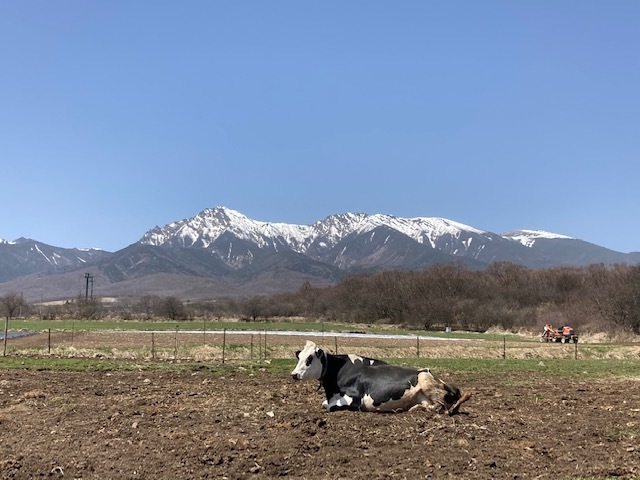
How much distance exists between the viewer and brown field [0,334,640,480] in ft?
30.7

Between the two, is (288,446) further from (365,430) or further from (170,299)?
(170,299)

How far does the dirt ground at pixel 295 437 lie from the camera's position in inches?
368

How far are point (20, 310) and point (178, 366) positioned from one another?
11766cm

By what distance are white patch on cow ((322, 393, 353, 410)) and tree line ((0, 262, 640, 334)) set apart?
244 ft

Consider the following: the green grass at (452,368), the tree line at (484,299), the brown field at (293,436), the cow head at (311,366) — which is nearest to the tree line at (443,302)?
the tree line at (484,299)

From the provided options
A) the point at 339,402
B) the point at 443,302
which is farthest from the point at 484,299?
the point at 339,402

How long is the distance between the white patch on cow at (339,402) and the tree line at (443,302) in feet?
244

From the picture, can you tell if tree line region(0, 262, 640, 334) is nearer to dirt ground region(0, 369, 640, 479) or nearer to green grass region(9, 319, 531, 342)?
green grass region(9, 319, 531, 342)

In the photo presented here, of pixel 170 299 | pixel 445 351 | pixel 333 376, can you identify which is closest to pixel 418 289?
pixel 170 299

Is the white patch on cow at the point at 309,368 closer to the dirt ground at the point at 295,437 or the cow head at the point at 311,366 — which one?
the cow head at the point at 311,366

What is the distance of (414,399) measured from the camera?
14055 millimetres

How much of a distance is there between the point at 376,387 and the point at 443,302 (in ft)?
317

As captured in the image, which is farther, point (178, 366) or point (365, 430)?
point (178, 366)

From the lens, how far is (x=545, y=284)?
129250mm
